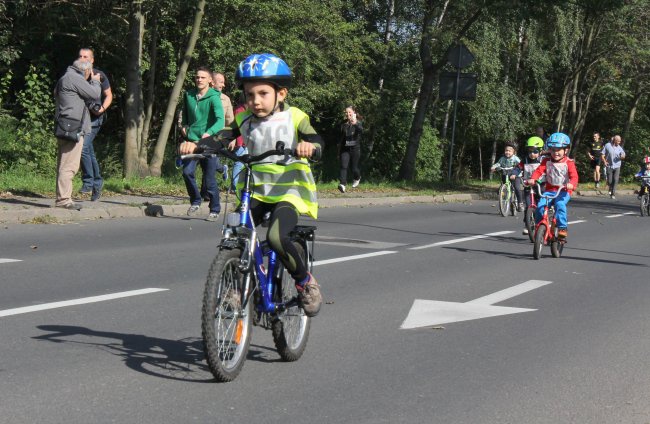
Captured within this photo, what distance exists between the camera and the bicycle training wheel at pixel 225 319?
497 cm

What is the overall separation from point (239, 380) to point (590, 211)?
2046cm

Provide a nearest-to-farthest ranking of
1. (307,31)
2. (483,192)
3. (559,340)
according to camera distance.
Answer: (559,340) < (483,192) < (307,31)

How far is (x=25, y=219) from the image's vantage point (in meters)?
13.2

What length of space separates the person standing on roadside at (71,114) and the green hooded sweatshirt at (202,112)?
4.25ft

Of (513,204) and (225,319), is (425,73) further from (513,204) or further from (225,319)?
(225,319)

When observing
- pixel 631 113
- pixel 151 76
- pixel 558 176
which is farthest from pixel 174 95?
pixel 631 113

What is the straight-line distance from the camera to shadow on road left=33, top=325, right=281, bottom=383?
18.2 feet

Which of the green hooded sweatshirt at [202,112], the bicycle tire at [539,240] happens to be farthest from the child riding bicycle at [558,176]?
the green hooded sweatshirt at [202,112]

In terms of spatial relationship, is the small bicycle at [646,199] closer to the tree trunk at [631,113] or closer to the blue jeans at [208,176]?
the blue jeans at [208,176]

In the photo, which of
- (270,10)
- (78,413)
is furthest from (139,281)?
(270,10)

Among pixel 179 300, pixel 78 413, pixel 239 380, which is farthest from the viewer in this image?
pixel 179 300

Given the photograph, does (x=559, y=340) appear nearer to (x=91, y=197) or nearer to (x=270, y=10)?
(x=91, y=197)

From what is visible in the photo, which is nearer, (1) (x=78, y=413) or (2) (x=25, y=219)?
(1) (x=78, y=413)

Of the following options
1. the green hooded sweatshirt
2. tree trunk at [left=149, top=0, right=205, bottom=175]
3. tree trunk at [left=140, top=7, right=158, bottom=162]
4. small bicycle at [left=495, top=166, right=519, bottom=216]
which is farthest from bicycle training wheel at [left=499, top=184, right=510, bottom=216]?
tree trunk at [left=140, top=7, right=158, bottom=162]
